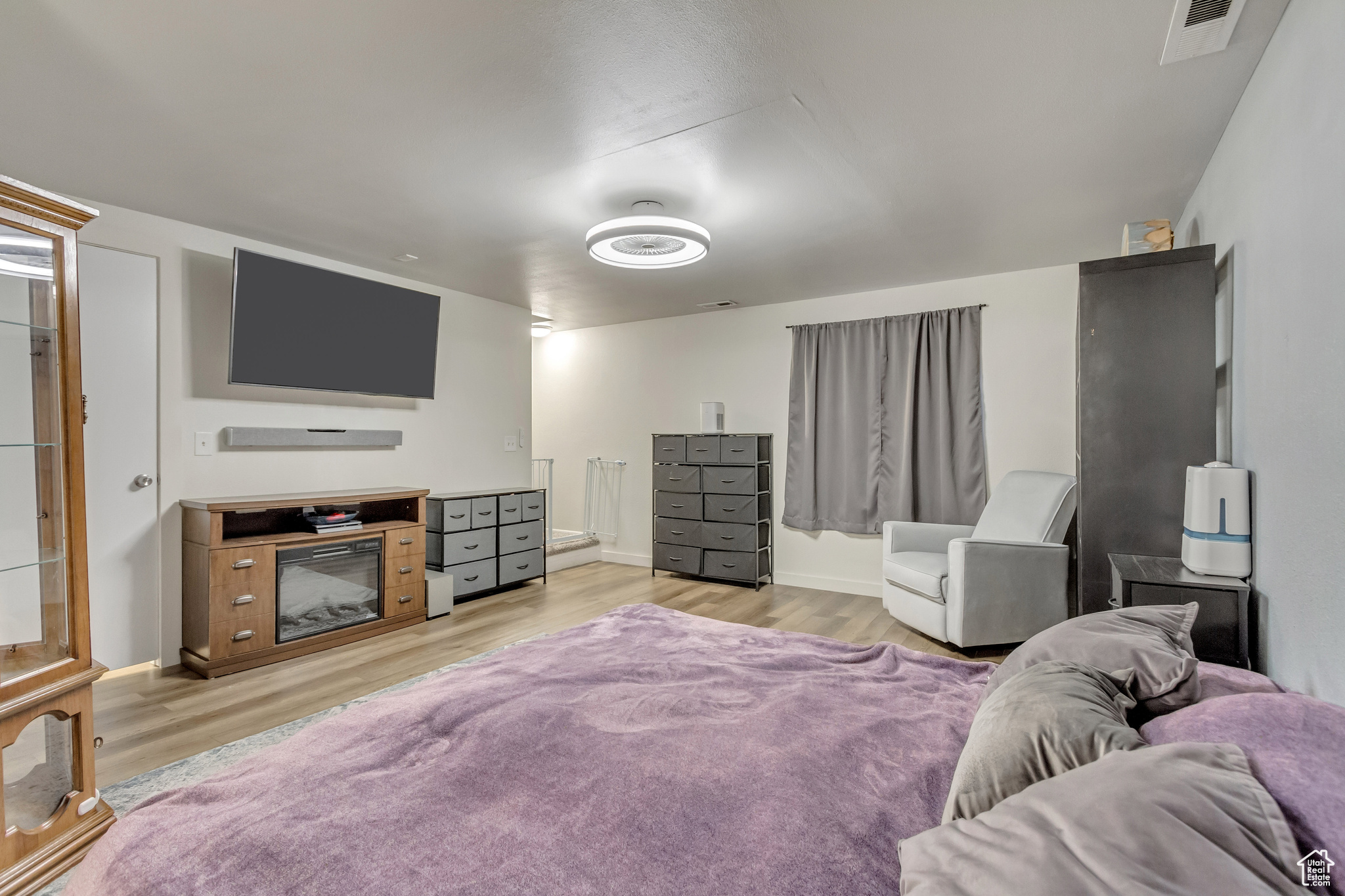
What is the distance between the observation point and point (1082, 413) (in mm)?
2600

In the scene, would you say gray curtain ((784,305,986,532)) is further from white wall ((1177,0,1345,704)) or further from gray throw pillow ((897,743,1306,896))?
gray throw pillow ((897,743,1306,896))

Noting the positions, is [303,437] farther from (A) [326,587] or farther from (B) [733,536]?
(B) [733,536]

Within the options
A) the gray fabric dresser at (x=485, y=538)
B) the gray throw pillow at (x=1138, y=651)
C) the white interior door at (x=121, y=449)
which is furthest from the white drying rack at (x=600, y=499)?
the gray throw pillow at (x=1138, y=651)

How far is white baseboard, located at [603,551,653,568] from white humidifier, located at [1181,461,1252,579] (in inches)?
173

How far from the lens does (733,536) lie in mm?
5215

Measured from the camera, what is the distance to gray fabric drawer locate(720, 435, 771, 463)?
5160mm

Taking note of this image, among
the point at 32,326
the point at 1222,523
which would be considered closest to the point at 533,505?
the point at 32,326

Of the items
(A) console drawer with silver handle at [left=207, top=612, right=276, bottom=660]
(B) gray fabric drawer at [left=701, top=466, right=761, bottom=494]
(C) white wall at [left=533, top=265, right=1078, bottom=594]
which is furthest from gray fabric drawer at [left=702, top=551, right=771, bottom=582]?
(A) console drawer with silver handle at [left=207, top=612, right=276, bottom=660]

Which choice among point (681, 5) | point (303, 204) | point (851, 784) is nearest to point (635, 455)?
point (303, 204)

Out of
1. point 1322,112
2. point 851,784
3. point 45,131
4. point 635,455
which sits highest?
point 45,131

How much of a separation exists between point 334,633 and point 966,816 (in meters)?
3.63

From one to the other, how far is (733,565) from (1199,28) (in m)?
4.19

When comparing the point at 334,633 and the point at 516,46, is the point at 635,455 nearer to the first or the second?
the point at 334,633

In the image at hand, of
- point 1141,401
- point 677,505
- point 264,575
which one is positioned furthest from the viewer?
point 677,505
